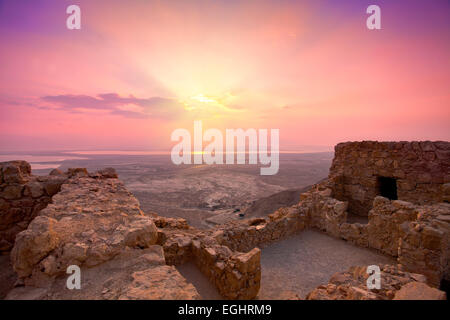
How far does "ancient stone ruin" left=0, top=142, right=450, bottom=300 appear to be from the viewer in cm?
237

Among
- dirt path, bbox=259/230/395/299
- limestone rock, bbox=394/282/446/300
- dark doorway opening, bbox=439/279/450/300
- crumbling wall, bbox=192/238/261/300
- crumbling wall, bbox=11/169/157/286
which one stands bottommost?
dirt path, bbox=259/230/395/299

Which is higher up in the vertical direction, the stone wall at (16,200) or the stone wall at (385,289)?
the stone wall at (16,200)

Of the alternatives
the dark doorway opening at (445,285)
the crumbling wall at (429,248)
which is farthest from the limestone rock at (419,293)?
the dark doorway opening at (445,285)

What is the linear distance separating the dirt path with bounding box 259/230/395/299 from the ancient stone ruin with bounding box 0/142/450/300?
0.40m

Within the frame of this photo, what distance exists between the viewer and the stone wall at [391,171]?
653 cm

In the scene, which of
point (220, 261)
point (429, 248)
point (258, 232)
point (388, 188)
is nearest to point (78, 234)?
point (220, 261)

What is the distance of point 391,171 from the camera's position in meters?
7.59

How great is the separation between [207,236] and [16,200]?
4912mm

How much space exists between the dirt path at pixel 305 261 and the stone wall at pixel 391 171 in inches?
112

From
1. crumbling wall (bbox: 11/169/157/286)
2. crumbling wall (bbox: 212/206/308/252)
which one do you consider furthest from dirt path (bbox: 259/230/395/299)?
crumbling wall (bbox: 11/169/157/286)

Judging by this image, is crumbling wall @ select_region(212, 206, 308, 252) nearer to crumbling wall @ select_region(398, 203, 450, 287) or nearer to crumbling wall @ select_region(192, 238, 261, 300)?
crumbling wall @ select_region(192, 238, 261, 300)

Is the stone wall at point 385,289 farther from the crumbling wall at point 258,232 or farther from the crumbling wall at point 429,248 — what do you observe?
the crumbling wall at point 258,232
